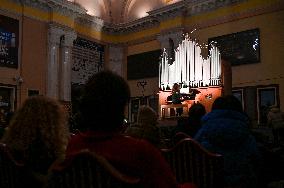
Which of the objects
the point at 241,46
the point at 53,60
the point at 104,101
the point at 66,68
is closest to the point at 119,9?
the point at 66,68

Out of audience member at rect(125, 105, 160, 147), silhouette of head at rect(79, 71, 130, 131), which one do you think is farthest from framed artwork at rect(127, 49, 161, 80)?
silhouette of head at rect(79, 71, 130, 131)

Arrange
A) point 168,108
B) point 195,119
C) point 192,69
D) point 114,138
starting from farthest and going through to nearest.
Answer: point 192,69, point 168,108, point 195,119, point 114,138

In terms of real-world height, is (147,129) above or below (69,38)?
below

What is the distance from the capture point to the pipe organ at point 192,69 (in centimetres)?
1126

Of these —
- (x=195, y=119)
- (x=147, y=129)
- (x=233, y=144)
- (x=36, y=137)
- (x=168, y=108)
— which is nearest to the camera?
(x=36, y=137)

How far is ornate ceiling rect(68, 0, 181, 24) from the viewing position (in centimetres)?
1645

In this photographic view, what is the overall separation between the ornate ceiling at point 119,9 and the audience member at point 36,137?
1473cm

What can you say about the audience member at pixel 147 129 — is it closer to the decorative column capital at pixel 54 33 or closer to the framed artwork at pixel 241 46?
the framed artwork at pixel 241 46

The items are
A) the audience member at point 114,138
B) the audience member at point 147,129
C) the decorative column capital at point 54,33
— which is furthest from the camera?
the decorative column capital at point 54,33

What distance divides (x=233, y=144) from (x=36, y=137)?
4.67 ft

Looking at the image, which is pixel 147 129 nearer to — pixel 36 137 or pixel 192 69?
pixel 36 137

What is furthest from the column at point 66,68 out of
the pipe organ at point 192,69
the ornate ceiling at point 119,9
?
the pipe organ at point 192,69

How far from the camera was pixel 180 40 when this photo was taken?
14.2 metres

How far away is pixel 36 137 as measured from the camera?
2131 mm
